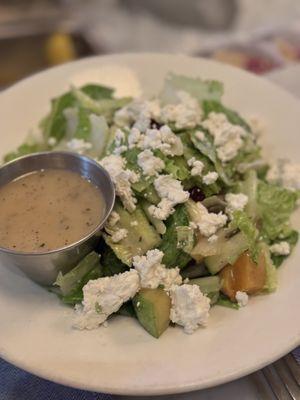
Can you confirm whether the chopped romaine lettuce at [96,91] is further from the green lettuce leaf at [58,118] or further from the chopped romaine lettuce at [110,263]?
the chopped romaine lettuce at [110,263]

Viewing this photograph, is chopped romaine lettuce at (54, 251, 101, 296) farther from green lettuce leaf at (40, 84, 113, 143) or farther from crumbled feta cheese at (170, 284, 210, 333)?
green lettuce leaf at (40, 84, 113, 143)

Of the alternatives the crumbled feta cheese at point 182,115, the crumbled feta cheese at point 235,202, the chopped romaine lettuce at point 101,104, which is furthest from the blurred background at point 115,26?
the crumbled feta cheese at point 235,202

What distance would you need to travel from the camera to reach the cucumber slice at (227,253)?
2102 mm

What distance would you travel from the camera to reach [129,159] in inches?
89.4

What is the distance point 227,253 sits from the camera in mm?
2109

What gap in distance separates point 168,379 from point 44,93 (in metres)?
1.80

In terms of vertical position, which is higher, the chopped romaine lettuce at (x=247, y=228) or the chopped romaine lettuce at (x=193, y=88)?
the chopped romaine lettuce at (x=193, y=88)

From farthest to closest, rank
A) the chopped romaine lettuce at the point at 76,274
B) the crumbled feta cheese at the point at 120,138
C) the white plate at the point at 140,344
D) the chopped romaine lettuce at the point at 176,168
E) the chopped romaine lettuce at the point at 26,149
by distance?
the chopped romaine lettuce at the point at 26,149 → the crumbled feta cheese at the point at 120,138 → the chopped romaine lettuce at the point at 176,168 → the chopped romaine lettuce at the point at 76,274 → the white plate at the point at 140,344

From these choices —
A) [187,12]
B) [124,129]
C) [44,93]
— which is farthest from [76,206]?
[187,12]

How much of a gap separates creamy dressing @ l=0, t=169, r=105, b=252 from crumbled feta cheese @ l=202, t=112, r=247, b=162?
2.00 ft

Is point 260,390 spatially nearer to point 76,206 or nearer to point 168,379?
point 168,379

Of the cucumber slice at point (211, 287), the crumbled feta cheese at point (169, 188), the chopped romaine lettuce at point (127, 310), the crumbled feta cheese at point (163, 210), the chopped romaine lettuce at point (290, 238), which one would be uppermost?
the crumbled feta cheese at point (169, 188)

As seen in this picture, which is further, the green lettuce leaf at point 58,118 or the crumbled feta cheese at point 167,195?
the green lettuce leaf at point 58,118

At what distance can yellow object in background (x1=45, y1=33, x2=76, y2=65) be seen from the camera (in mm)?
5121
